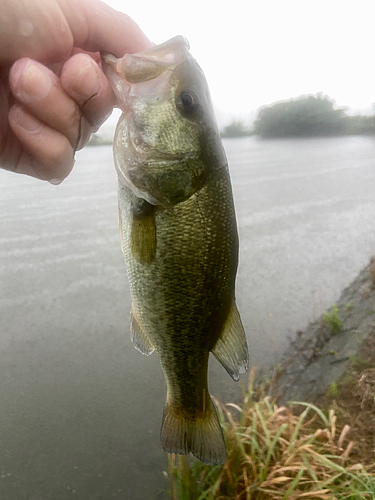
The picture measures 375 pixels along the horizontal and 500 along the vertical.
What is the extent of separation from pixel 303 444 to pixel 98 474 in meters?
2.31

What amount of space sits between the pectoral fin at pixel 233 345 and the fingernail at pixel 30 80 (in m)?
1.08

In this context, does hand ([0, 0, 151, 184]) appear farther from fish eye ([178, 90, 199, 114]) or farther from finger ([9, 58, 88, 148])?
fish eye ([178, 90, 199, 114])

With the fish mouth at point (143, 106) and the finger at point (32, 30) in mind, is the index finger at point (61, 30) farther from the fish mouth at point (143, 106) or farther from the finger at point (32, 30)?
the fish mouth at point (143, 106)

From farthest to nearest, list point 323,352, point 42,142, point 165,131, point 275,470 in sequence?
point 323,352
point 275,470
point 42,142
point 165,131

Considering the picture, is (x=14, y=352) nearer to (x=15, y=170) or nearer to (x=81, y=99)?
(x=15, y=170)

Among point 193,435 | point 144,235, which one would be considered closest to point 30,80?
point 144,235

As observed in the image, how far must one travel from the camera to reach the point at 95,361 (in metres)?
5.46

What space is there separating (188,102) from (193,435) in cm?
138

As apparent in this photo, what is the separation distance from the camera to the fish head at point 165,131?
53.7 inches

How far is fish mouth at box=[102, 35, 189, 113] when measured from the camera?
1303mm

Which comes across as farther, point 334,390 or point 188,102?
point 334,390

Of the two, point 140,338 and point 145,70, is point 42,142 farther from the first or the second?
point 140,338

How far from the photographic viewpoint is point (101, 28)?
58.0 inches

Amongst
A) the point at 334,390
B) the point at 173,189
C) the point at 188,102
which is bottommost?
the point at 334,390
